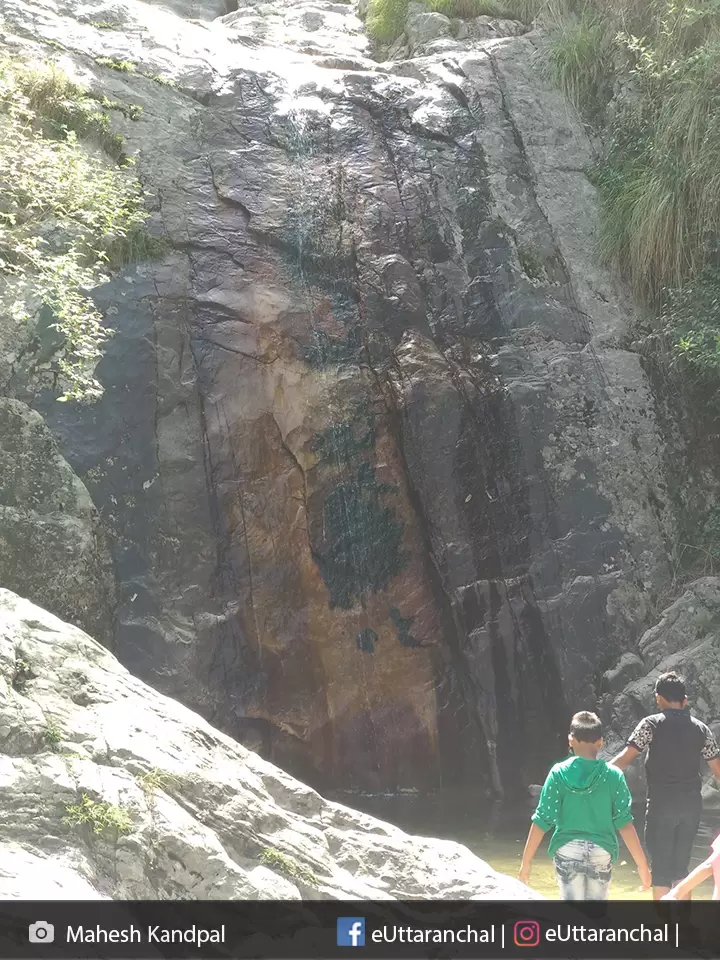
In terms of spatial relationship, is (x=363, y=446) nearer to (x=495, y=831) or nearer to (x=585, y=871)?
(x=495, y=831)

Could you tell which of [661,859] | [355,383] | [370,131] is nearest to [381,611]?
[355,383]

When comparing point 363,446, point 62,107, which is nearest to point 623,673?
point 363,446

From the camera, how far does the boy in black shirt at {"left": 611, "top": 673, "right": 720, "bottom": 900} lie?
452 cm

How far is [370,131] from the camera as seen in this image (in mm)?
10633

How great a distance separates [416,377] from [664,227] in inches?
121

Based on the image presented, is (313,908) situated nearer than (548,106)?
Yes

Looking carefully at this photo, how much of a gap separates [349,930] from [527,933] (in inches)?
26.1

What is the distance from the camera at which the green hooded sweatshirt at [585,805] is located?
12.8ft

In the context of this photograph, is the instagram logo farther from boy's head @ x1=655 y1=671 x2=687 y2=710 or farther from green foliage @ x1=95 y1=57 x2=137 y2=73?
green foliage @ x1=95 y1=57 x2=137 y2=73

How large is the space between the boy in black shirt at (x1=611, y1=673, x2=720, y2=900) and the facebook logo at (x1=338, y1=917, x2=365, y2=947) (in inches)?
60.7

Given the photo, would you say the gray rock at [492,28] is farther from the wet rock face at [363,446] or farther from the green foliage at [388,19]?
the wet rock face at [363,446]

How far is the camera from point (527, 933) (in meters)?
3.56

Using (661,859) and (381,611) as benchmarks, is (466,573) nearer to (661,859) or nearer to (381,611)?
(381,611)

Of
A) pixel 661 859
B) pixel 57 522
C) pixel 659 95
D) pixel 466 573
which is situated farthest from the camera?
pixel 659 95
